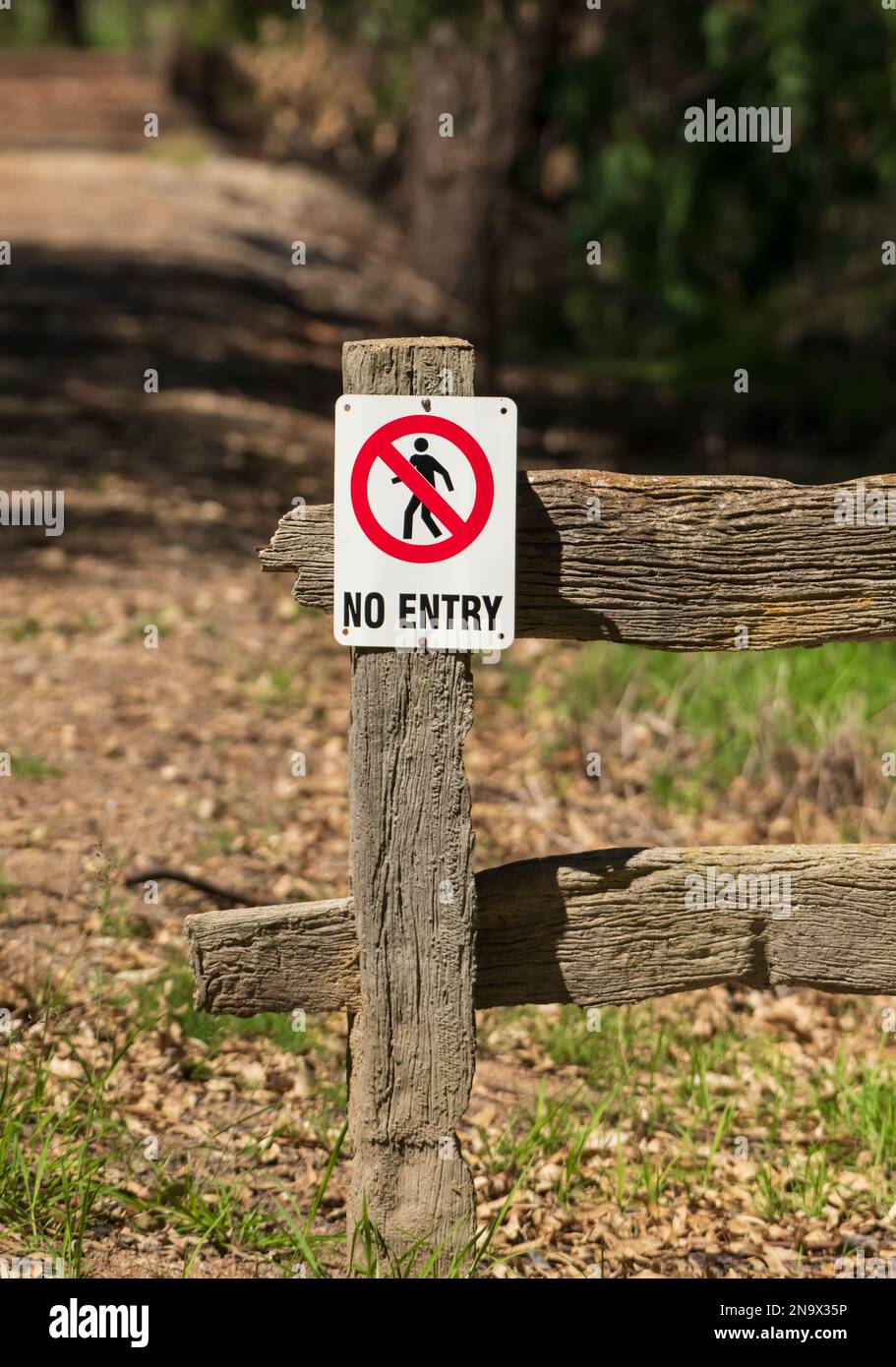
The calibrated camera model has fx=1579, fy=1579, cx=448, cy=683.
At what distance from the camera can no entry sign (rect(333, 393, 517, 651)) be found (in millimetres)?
2936

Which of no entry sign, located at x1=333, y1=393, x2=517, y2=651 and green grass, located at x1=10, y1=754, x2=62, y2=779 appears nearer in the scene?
no entry sign, located at x1=333, y1=393, x2=517, y2=651

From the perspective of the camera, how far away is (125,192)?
67.9ft

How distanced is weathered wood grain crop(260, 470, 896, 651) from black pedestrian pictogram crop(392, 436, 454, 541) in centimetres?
16

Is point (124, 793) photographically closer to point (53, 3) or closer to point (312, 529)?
point (312, 529)

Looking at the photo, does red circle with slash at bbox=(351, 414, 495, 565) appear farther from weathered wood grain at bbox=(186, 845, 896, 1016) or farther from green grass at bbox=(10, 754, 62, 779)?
green grass at bbox=(10, 754, 62, 779)

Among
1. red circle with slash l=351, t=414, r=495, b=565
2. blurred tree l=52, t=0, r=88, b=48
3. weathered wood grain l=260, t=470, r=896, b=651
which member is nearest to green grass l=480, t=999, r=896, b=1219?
weathered wood grain l=260, t=470, r=896, b=651

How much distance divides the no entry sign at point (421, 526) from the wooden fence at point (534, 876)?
0.20 feet

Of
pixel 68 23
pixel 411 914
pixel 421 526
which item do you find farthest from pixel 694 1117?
pixel 68 23

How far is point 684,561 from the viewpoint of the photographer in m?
3.06

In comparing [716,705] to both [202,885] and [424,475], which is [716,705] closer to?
[202,885]

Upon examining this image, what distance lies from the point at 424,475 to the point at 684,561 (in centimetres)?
53

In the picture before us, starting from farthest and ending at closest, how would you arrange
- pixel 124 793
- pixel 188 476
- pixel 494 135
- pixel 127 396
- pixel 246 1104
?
pixel 494 135 → pixel 127 396 → pixel 188 476 → pixel 124 793 → pixel 246 1104

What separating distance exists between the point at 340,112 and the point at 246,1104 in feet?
57.2
